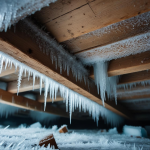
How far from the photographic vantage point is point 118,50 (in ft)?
5.02

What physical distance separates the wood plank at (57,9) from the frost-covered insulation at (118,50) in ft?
2.02

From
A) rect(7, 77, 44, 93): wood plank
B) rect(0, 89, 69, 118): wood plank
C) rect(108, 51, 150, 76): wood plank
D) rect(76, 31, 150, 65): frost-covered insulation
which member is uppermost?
rect(76, 31, 150, 65): frost-covered insulation

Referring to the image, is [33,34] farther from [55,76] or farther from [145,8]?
[145,8]

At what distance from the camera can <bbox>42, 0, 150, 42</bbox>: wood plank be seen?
927 millimetres

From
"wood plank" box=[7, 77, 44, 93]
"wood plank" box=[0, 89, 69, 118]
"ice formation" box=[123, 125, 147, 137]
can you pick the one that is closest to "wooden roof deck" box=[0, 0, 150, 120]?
"wood plank" box=[7, 77, 44, 93]

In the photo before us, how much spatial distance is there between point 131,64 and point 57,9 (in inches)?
45.7

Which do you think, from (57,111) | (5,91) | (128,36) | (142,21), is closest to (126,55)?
(128,36)

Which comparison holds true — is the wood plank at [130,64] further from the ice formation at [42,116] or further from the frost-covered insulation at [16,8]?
the ice formation at [42,116]

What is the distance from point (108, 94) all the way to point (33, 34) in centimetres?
202

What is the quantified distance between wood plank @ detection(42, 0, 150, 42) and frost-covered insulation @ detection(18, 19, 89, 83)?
107 millimetres

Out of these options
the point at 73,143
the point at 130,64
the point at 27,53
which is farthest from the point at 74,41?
the point at 73,143

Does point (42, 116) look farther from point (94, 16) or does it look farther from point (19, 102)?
point (94, 16)

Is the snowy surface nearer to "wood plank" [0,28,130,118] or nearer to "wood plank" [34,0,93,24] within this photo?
"wood plank" [0,28,130,118]

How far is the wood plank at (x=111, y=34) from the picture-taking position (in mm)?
1138
